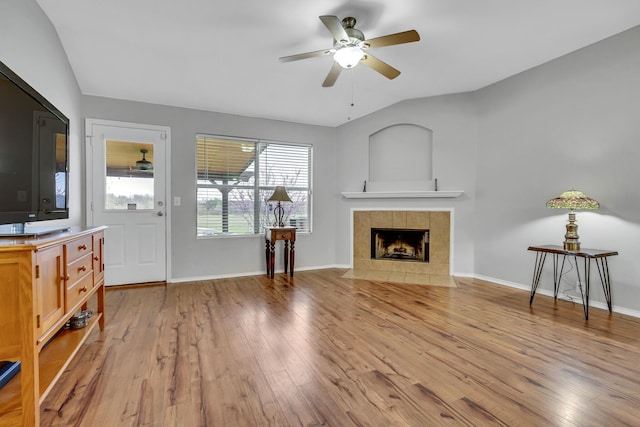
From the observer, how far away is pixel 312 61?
3.07 meters

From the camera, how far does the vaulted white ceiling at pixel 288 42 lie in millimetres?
2293

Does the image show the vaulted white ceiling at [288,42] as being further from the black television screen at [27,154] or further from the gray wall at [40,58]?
the black television screen at [27,154]

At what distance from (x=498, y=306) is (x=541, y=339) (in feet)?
2.53

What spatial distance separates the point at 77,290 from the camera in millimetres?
1842

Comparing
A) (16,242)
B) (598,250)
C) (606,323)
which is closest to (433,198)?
(598,250)

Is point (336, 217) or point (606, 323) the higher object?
point (336, 217)

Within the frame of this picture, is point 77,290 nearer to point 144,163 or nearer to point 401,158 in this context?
point 144,163

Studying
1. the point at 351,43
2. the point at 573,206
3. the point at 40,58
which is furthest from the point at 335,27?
the point at 573,206

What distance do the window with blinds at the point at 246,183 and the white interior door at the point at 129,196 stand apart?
1.62 ft

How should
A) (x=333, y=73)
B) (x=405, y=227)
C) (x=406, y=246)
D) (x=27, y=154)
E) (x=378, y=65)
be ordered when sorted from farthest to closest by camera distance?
(x=406, y=246) < (x=405, y=227) < (x=333, y=73) < (x=378, y=65) < (x=27, y=154)

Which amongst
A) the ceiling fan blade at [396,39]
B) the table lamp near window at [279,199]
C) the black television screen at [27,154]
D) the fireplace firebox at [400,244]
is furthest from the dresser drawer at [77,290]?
the fireplace firebox at [400,244]

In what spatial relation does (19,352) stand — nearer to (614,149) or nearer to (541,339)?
(541,339)

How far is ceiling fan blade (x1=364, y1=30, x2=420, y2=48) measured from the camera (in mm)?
2104

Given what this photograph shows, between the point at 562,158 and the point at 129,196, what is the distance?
5.06 metres
